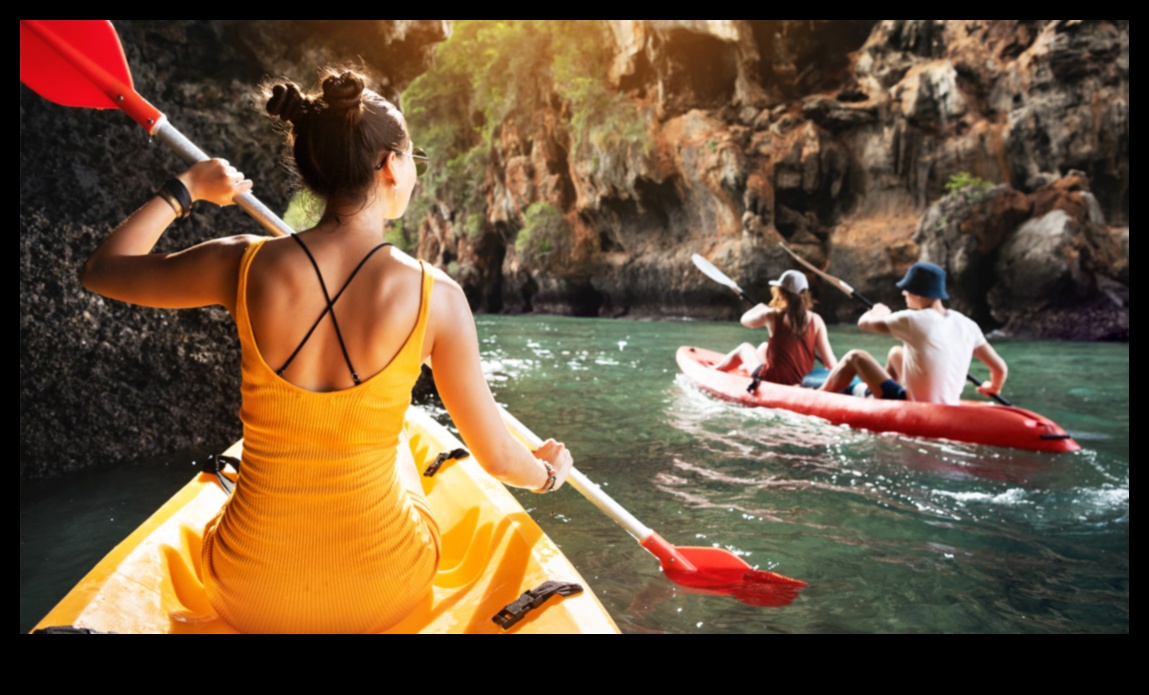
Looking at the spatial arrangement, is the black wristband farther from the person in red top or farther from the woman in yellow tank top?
the person in red top

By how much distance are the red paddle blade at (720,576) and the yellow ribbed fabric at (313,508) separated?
3.98 feet

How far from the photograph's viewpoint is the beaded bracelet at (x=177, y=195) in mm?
1457

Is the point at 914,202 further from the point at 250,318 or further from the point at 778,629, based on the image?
the point at 250,318

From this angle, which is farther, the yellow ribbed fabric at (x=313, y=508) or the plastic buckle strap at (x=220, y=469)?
the plastic buckle strap at (x=220, y=469)

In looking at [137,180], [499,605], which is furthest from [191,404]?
[499,605]

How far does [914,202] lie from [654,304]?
749 centimetres

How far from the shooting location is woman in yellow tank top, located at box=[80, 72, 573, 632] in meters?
1.17

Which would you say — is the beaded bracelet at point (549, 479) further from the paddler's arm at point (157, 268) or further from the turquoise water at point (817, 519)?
the turquoise water at point (817, 519)

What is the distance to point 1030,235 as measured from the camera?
13930 mm

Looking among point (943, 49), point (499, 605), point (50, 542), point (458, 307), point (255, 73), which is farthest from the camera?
point (943, 49)

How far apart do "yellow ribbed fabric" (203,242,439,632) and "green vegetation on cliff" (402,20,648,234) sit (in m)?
20.5

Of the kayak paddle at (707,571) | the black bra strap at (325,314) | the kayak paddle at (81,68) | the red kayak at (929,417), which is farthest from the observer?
the red kayak at (929,417)

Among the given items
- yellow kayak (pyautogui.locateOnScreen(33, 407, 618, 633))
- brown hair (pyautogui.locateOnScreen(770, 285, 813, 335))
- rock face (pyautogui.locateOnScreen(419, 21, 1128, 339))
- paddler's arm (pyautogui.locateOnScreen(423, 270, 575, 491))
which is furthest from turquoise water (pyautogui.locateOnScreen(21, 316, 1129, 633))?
rock face (pyautogui.locateOnScreen(419, 21, 1128, 339))

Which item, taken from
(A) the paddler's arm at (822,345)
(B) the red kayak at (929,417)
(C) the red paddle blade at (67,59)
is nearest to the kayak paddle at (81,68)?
(C) the red paddle blade at (67,59)
